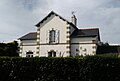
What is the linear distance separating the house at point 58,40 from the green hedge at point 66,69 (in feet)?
44.7

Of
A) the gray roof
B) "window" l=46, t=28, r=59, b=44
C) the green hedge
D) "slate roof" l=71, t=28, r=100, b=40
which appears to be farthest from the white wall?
the green hedge

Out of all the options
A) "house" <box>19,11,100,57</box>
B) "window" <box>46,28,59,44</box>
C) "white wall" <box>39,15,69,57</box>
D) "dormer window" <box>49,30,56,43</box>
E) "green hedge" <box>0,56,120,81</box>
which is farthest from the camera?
"dormer window" <box>49,30,56,43</box>

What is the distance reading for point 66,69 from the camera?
15500 mm

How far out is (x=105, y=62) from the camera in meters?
15.4

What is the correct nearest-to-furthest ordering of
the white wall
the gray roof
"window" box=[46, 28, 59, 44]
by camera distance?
the white wall → "window" box=[46, 28, 59, 44] → the gray roof

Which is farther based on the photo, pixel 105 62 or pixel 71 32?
pixel 71 32

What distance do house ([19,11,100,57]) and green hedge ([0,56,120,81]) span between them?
44.7 feet

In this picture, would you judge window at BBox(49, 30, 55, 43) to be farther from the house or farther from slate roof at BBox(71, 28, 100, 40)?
slate roof at BBox(71, 28, 100, 40)

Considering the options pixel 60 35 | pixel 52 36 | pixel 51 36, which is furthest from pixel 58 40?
pixel 51 36

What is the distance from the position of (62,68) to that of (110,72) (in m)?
3.23

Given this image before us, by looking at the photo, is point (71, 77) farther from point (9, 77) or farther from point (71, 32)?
point (71, 32)

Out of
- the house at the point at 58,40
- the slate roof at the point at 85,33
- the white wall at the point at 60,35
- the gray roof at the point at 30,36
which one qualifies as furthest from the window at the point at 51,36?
the slate roof at the point at 85,33

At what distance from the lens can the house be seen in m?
29.7

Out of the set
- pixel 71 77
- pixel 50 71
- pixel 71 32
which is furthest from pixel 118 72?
pixel 71 32
